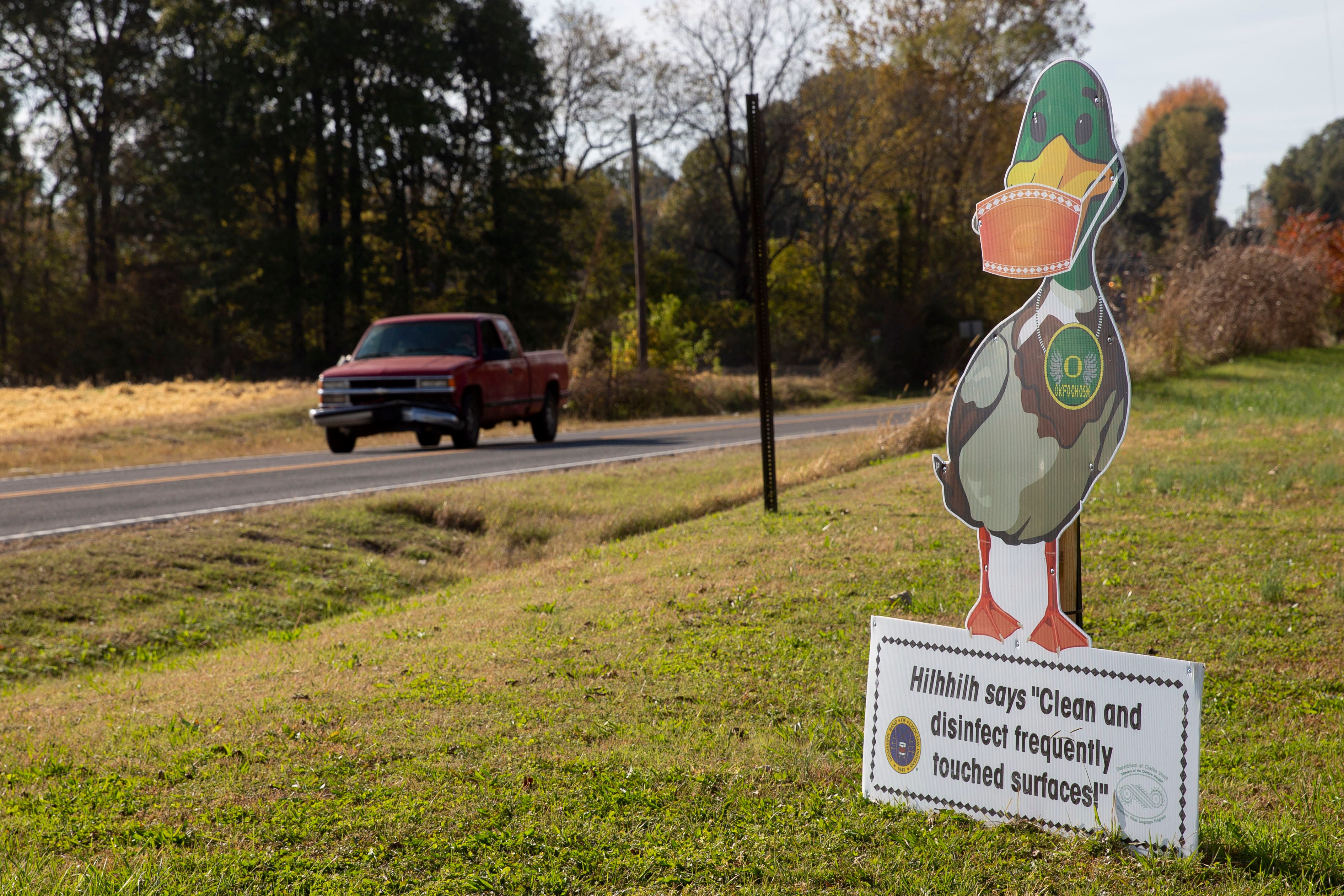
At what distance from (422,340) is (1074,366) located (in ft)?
46.2

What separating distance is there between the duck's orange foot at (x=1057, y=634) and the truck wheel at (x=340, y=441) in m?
14.3

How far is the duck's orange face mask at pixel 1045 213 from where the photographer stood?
12.7 feet

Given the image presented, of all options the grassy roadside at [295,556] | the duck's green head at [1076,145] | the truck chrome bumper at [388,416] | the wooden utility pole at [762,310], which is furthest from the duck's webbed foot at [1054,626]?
the truck chrome bumper at [388,416]

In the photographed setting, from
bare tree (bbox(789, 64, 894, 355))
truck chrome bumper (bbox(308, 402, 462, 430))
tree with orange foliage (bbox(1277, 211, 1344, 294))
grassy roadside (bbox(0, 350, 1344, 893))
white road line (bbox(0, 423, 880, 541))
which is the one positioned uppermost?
bare tree (bbox(789, 64, 894, 355))

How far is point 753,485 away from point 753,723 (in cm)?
680

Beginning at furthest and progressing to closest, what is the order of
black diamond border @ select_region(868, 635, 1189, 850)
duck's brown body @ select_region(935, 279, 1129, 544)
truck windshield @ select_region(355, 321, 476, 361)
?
1. truck windshield @ select_region(355, 321, 476, 361)
2. duck's brown body @ select_region(935, 279, 1129, 544)
3. black diamond border @ select_region(868, 635, 1189, 850)

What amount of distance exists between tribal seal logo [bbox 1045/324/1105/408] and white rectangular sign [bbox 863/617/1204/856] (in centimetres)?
87

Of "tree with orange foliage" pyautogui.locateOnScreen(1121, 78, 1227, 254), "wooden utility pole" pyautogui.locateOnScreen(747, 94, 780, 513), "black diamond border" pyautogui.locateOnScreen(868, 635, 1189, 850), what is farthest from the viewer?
"tree with orange foliage" pyautogui.locateOnScreen(1121, 78, 1227, 254)

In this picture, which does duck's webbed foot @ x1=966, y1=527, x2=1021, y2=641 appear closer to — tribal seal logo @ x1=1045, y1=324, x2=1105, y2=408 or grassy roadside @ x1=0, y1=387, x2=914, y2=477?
tribal seal logo @ x1=1045, y1=324, x2=1105, y2=408

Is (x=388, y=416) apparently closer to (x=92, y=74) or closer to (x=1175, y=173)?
(x=92, y=74)

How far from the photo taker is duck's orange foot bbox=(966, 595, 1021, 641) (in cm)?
393

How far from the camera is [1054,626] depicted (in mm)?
3822

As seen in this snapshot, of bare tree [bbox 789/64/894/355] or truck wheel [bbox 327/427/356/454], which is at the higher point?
bare tree [bbox 789/64/894/355]

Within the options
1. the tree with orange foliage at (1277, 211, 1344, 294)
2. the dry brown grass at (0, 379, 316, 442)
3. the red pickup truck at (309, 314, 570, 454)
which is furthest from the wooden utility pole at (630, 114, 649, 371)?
the tree with orange foliage at (1277, 211, 1344, 294)
